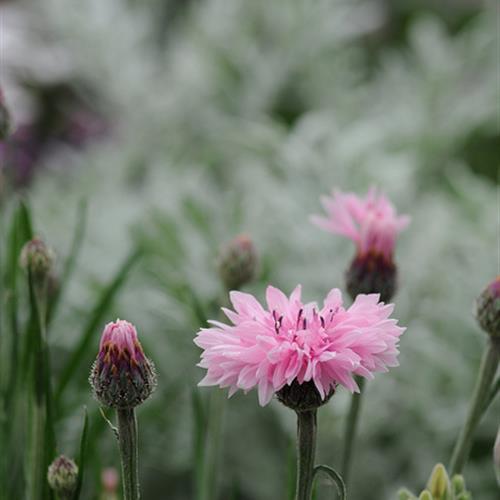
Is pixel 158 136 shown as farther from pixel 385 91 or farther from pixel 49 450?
pixel 49 450

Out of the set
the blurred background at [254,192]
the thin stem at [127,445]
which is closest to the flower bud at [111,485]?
the blurred background at [254,192]

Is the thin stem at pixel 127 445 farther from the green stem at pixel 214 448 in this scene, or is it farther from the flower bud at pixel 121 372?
the green stem at pixel 214 448

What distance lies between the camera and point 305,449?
0.30 meters

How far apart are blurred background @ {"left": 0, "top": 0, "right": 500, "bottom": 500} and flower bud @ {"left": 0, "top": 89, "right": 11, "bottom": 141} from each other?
93 mm

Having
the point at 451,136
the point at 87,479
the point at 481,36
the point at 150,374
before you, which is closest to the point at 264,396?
the point at 150,374

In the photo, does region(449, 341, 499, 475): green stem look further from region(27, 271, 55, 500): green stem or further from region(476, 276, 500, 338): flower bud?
region(27, 271, 55, 500): green stem

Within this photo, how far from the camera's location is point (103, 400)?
29 centimetres

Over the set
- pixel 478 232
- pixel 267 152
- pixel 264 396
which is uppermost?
pixel 267 152

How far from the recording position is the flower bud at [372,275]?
43cm

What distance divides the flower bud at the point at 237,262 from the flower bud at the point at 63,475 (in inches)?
5.8

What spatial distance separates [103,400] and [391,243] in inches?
7.6

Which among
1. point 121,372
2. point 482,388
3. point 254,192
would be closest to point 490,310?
point 482,388

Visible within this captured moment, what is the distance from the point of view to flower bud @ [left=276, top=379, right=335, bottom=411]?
0.94ft

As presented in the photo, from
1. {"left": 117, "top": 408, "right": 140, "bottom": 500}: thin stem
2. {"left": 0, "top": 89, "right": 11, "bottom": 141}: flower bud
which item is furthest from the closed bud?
{"left": 0, "top": 89, "right": 11, "bottom": 141}: flower bud
